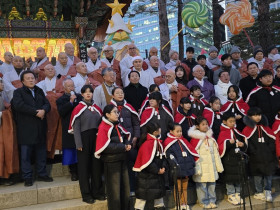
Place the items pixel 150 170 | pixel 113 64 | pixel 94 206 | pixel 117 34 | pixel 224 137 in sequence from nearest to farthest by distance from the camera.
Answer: pixel 150 170
pixel 94 206
pixel 224 137
pixel 113 64
pixel 117 34

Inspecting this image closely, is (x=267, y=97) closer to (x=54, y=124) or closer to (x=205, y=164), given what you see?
(x=205, y=164)

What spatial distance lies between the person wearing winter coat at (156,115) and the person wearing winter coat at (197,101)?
2.34ft

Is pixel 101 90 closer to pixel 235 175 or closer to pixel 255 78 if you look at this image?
pixel 235 175

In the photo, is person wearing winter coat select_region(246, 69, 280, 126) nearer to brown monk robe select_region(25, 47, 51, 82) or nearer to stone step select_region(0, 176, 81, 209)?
stone step select_region(0, 176, 81, 209)

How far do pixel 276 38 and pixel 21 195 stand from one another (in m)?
19.1

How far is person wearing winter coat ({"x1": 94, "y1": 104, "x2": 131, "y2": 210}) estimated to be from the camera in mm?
4453

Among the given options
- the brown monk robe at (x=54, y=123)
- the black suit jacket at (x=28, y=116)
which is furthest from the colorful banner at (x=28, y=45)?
the black suit jacket at (x=28, y=116)

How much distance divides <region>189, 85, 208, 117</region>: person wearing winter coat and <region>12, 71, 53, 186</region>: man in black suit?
265 cm

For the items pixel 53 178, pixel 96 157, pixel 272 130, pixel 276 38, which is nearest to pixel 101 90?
pixel 96 157

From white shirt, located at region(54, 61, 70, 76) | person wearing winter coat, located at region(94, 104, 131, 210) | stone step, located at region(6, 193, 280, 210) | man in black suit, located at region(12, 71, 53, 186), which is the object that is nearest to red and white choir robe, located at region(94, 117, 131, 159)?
person wearing winter coat, located at region(94, 104, 131, 210)

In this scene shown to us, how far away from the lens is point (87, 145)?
479 cm

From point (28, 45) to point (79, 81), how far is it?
663 centimetres

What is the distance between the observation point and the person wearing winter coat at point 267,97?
19.5 feet

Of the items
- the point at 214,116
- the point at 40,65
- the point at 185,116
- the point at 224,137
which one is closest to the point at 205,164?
the point at 224,137
